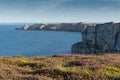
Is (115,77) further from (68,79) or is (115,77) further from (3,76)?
(3,76)

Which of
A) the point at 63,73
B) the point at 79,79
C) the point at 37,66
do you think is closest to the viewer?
the point at 79,79

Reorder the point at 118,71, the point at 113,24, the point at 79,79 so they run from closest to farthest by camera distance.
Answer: the point at 79,79, the point at 118,71, the point at 113,24

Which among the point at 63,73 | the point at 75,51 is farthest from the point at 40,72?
the point at 75,51

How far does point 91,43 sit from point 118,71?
105 m

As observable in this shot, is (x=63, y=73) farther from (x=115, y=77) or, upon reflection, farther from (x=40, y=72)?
(x=115, y=77)

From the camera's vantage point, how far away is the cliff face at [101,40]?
11862cm

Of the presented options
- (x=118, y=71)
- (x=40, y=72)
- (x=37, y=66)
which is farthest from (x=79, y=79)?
(x=37, y=66)

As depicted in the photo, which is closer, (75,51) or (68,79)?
(68,79)

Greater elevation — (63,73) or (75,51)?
(63,73)

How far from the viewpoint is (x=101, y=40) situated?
405 ft

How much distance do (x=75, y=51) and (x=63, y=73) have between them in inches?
4048

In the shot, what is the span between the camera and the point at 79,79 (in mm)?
15484

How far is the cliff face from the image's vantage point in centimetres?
11862

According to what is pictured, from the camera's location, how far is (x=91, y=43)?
124375mm
